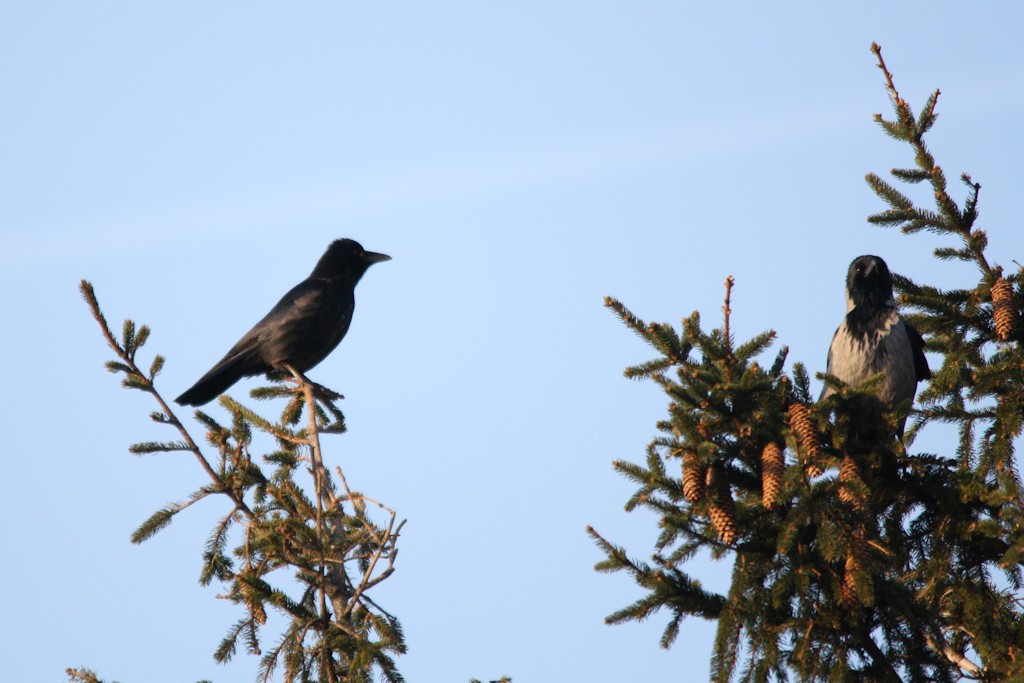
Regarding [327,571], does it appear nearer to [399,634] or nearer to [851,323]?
[399,634]

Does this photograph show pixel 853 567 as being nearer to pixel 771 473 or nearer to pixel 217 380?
pixel 771 473

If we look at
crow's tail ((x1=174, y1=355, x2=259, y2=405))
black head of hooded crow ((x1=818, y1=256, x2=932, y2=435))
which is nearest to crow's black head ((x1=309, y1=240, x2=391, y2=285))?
crow's tail ((x1=174, y1=355, x2=259, y2=405))

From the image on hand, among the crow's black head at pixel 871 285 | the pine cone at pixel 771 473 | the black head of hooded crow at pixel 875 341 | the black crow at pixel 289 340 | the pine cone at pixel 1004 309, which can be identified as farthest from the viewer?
the black crow at pixel 289 340

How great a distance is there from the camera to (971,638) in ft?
14.5

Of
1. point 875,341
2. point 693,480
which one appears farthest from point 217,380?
point 693,480

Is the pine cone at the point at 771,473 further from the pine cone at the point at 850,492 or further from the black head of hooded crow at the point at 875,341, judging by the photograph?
the black head of hooded crow at the point at 875,341

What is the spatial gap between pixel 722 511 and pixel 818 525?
32 centimetres

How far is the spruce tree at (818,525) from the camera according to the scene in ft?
12.1

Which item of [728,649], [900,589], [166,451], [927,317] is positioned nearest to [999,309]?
[927,317]

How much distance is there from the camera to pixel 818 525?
3.72 m

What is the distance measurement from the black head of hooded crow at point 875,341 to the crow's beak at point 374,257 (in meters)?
4.15

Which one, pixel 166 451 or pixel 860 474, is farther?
pixel 166 451

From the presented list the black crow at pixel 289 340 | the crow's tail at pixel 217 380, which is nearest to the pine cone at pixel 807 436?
the black crow at pixel 289 340

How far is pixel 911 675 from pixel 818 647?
525mm
